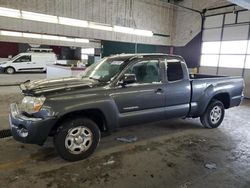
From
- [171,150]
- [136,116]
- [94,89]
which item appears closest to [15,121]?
[94,89]

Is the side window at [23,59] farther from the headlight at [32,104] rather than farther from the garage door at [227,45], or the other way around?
the headlight at [32,104]

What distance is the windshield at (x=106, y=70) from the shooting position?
356cm

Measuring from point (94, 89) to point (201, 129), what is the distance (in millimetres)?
2911

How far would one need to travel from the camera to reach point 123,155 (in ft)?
11.4

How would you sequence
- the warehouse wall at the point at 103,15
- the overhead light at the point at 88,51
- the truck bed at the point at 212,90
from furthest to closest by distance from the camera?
the overhead light at the point at 88,51, the warehouse wall at the point at 103,15, the truck bed at the point at 212,90

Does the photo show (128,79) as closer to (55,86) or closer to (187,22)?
(55,86)

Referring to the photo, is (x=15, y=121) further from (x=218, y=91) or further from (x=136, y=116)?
(x=218, y=91)

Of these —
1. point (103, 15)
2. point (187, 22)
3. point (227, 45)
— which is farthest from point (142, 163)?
point (187, 22)

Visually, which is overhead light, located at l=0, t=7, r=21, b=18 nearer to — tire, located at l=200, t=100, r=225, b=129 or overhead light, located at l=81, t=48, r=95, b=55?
tire, located at l=200, t=100, r=225, b=129

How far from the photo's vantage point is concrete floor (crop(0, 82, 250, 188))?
8.98 ft

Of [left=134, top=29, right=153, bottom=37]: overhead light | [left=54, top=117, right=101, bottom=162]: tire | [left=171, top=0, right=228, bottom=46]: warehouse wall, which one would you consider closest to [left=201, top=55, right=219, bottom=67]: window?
[left=171, top=0, right=228, bottom=46]: warehouse wall

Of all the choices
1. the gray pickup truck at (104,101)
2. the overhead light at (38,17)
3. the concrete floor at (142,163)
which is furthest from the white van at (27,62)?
the gray pickup truck at (104,101)

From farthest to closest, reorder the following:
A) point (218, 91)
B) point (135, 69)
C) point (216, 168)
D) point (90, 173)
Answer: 1. point (218, 91)
2. point (135, 69)
3. point (216, 168)
4. point (90, 173)

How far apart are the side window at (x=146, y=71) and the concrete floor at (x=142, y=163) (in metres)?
1.17
